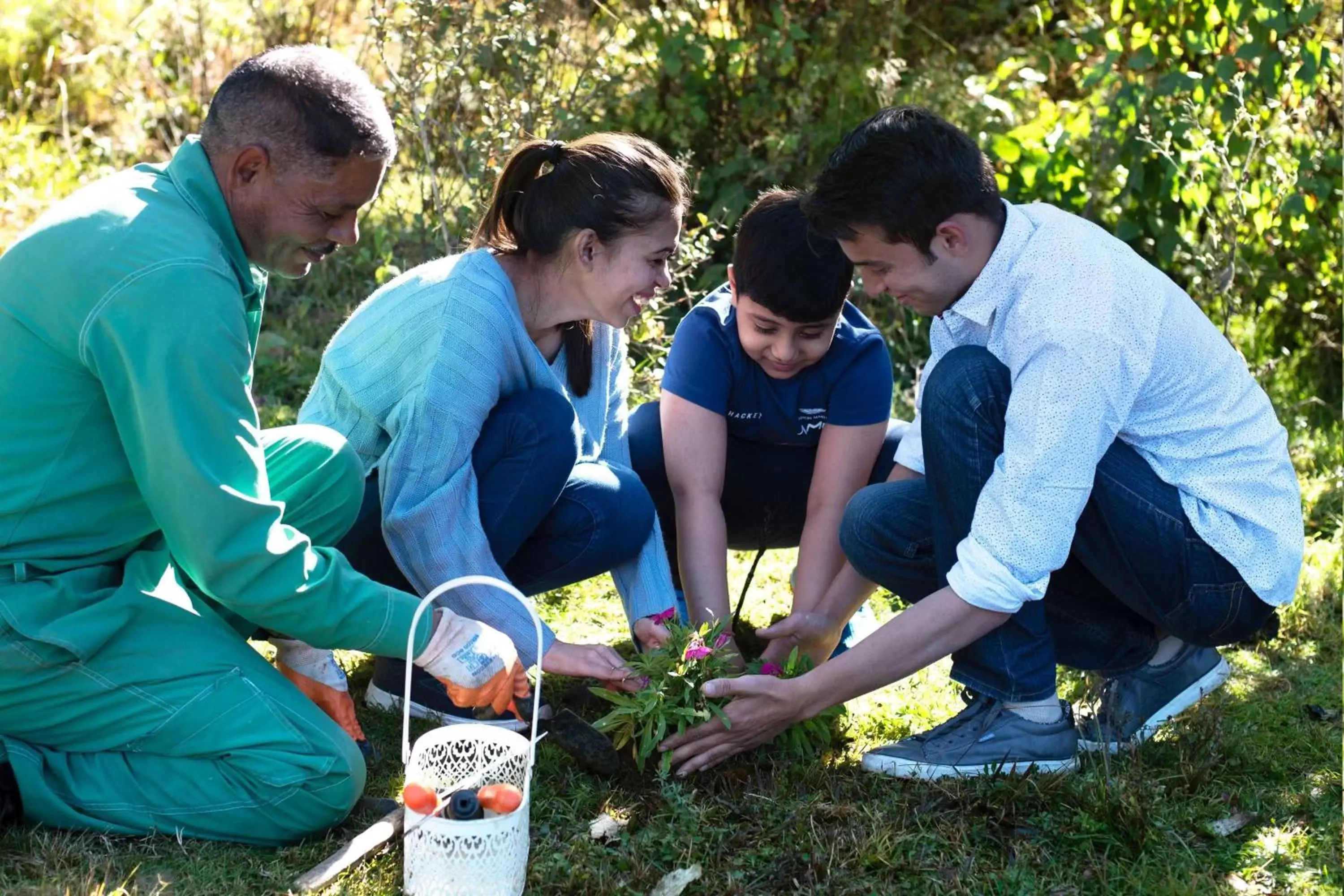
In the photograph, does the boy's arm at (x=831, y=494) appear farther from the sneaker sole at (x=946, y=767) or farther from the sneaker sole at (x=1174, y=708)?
the sneaker sole at (x=1174, y=708)

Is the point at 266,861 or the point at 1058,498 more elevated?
the point at 1058,498

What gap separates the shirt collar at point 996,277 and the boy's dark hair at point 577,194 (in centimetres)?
73

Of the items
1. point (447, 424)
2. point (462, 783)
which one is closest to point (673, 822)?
point (462, 783)

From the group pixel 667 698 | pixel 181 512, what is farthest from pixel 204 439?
pixel 667 698

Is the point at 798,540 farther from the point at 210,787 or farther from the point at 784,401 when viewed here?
the point at 210,787

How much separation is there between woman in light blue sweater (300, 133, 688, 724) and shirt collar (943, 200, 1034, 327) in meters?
0.73

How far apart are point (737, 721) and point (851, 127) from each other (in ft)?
12.1

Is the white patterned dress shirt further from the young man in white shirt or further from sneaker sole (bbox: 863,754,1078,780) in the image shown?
sneaker sole (bbox: 863,754,1078,780)

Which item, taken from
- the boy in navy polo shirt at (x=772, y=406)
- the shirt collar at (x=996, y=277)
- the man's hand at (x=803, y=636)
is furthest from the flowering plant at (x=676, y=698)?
the shirt collar at (x=996, y=277)

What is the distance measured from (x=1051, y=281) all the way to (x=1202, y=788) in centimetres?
114

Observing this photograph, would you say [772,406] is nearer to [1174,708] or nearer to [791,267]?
[791,267]

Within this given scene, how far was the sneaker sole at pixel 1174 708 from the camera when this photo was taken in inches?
120

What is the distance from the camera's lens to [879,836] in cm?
268

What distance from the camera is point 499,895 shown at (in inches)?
94.7
